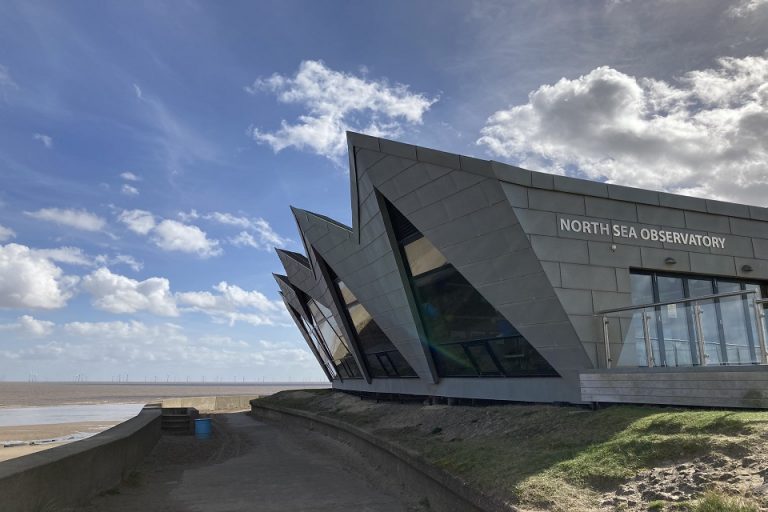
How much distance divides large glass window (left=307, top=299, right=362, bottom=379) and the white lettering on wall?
17580 millimetres

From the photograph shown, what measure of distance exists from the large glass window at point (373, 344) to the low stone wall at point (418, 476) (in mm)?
3488

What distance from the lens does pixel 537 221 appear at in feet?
48.2

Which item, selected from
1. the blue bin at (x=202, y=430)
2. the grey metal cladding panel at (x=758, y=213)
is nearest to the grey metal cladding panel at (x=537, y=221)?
the grey metal cladding panel at (x=758, y=213)

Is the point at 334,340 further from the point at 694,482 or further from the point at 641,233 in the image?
the point at 694,482

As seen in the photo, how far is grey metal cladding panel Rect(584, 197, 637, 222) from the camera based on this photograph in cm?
1557

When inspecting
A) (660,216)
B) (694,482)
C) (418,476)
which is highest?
(660,216)

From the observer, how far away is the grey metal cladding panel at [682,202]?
650 inches

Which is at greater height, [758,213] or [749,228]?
[758,213]

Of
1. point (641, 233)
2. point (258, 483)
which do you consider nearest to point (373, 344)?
point (258, 483)

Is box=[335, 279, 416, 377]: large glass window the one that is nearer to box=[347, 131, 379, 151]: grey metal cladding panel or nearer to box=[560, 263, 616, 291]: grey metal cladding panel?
box=[347, 131, 379, 151]: grey metal cladding panel

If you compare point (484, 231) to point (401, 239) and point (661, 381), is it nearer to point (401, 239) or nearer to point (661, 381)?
point (401, 239)

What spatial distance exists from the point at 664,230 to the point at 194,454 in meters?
17.3

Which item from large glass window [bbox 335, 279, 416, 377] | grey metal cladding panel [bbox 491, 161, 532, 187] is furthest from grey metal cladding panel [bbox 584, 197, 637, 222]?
large glass window [bbox 335, 279, 416, 377]

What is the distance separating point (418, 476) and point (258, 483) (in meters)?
4.46
